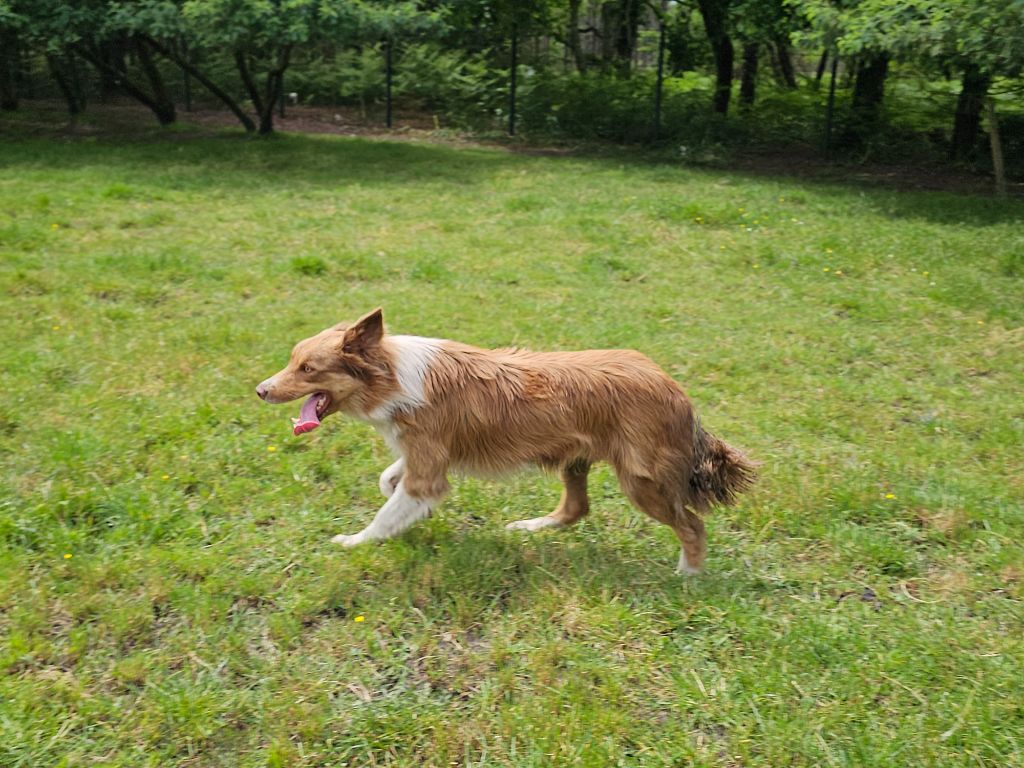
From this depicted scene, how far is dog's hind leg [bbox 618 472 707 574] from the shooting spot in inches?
163

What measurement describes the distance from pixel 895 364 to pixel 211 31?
11.4 m

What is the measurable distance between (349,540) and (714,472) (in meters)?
1.82

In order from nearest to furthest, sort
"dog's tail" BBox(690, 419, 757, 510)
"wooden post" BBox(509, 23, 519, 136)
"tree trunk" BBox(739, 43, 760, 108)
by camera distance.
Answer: "dog's tail" BBox(690, 419, 757, 510)
"tree trunk" BBox(739, 43, 760, 108)
"wooden post" BBox(509, 23, 519, 136)

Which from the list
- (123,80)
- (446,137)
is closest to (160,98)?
(123,80)

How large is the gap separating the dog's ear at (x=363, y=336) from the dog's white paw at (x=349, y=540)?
927 millimetres

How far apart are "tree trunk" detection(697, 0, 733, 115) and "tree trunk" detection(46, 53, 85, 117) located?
12.7m

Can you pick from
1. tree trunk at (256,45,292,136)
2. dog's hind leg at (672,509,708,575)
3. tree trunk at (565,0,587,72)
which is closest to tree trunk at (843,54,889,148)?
tree trunk at (565,0,587,72)

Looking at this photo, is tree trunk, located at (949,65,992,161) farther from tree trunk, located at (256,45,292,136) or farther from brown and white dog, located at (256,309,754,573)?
brown and white dog, located at (256,309,754,573)

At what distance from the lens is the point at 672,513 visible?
418 centimetres

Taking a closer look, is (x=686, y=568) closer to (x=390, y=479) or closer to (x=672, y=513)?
(x=672, y=513)

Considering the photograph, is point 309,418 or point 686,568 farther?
point 686,568

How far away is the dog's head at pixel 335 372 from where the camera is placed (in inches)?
163

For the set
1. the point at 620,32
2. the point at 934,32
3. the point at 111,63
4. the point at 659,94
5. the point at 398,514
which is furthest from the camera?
the point at 620,32

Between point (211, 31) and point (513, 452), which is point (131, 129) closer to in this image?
point (211, 31)
